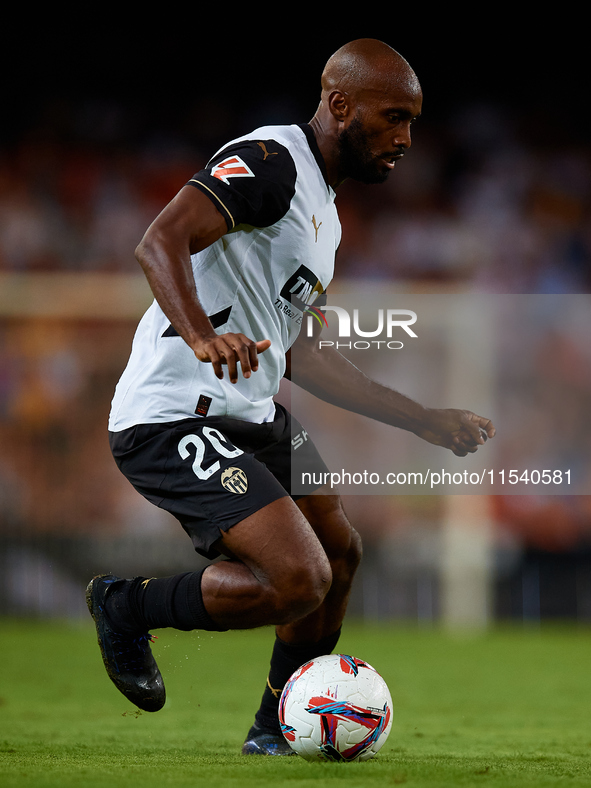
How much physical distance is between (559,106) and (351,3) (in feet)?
10.4

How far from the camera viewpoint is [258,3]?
535 inches

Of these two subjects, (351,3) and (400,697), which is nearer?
(400,697)

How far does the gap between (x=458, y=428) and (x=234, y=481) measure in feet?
3.84

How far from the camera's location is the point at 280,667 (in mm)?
3537

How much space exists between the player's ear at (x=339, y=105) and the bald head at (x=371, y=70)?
17mm

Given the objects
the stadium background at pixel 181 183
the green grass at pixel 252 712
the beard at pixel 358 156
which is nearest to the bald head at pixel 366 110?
the beard at pixel 358 156

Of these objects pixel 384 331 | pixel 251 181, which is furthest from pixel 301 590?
pixel 384 331

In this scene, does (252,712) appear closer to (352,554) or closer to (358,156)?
(352,554)

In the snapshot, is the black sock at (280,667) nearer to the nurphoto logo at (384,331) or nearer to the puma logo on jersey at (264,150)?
the puma logo on jersey at (264,150)

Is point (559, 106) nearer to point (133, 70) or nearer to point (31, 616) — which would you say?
point (133, 70)

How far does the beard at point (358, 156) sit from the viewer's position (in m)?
3.26

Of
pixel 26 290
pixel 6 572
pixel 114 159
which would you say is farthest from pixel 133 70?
pixel 6 572

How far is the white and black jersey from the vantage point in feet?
9.80

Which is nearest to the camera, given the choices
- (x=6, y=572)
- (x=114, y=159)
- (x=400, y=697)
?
(x=400, y=697)
